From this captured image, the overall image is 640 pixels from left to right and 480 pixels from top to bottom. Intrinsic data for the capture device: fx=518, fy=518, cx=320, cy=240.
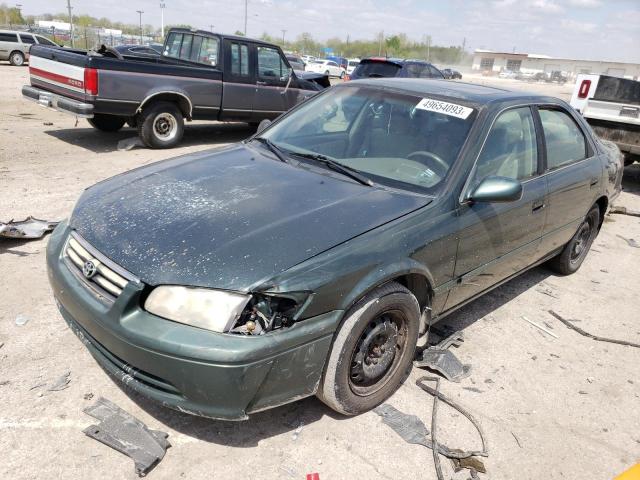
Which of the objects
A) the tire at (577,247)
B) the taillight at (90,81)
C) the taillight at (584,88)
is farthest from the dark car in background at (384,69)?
the tire at (577,247)

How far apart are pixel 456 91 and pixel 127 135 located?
25.0 ft

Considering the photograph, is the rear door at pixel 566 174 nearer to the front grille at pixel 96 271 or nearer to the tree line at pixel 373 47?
the front grille at pixel 96 271

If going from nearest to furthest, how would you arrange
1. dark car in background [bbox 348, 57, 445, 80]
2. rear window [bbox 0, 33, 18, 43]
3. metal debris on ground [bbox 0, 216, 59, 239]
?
1. metal debris on ground [bbox 0, 216, 59, 239]
2. dark car in background [bbox 348, 57, 445, 80]
3. rear window [bbox 0, 33, 18, 43]

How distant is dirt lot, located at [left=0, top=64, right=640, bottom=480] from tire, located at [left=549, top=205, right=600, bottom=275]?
0.96 ft

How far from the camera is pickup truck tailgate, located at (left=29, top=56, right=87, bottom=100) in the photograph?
7643mm

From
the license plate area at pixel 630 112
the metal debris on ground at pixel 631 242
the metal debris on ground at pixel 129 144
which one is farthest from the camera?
the metal debris on ground at pixel 129 144

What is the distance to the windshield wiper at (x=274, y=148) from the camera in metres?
Result: 3.50

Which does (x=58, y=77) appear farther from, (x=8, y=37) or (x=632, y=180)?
(x=8, y=37)

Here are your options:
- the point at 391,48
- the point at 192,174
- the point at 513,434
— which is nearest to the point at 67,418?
the point at 192,174

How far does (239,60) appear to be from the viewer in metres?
9.35

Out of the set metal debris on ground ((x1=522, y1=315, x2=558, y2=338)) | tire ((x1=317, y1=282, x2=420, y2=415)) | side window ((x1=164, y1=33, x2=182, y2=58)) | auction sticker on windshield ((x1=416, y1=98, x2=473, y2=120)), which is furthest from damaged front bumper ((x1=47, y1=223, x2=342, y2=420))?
side window ((x1=164, y1=33, x2=182, y2=58))

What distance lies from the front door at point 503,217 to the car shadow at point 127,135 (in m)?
6.72

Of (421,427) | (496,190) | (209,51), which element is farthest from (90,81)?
(421,427)

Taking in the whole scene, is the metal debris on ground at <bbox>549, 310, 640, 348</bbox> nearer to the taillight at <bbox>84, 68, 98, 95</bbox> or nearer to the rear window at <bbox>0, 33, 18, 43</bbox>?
the taillight at <bbox>84, 68, 98, 95</bbox>
